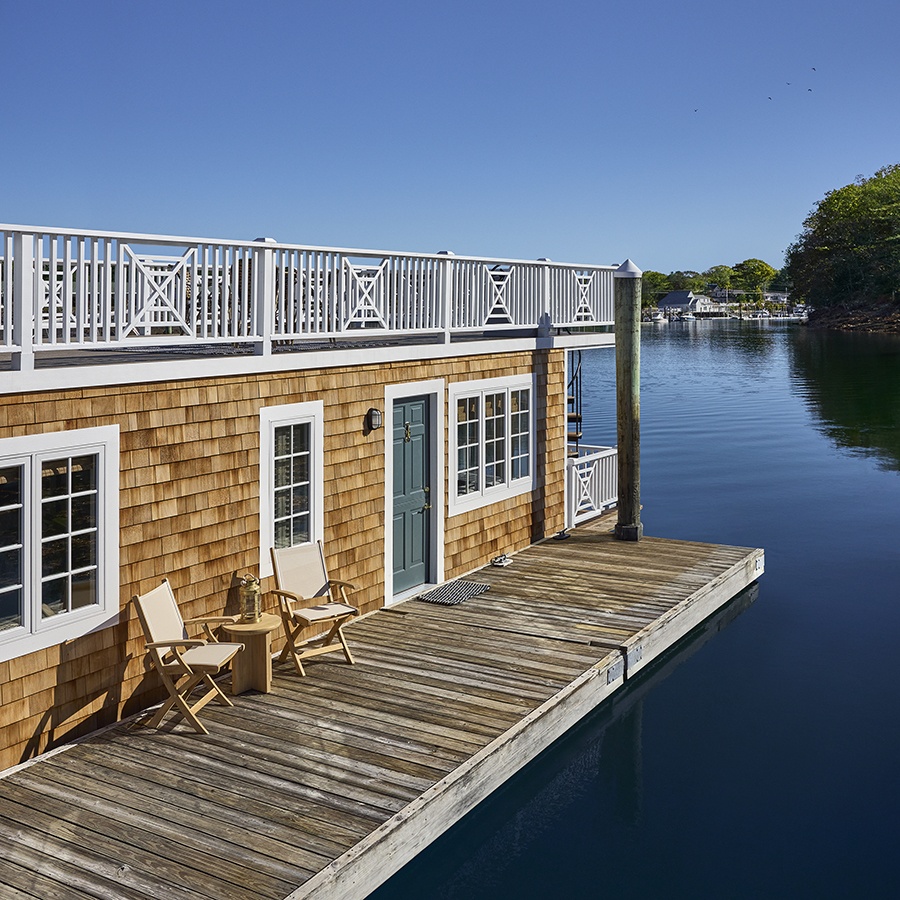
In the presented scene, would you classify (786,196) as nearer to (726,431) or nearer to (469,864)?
(726,431)

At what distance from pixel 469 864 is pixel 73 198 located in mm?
112178

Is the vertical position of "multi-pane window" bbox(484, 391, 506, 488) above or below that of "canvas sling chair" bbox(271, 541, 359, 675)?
above

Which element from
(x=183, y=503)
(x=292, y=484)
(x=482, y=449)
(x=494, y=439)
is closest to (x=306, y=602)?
(x=292, y=484)

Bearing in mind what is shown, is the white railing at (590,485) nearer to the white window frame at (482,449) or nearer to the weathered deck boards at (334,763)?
the white window frame at (482,449)

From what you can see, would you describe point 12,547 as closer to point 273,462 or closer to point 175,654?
point 175,654

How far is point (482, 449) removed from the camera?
38.4ft

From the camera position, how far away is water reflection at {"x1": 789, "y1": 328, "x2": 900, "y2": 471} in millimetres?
31000

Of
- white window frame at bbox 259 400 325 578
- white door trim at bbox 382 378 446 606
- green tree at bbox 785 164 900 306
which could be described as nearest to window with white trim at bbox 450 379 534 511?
white door trim at bbox 382 378 446 606

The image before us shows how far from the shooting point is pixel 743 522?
761 inches

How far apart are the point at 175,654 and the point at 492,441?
5.49 m

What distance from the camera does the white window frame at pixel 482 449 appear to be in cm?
1117

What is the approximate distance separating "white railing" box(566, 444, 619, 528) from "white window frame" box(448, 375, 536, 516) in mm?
1186

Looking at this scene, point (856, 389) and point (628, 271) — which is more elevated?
point (628, 271)

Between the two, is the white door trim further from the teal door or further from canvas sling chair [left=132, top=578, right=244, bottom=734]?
canvas sling chair [left=132, top=578, right=244, bottom=734]
